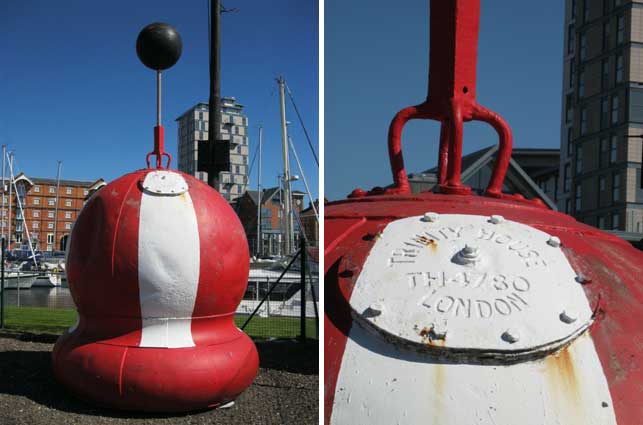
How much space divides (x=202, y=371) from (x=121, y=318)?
0.59m

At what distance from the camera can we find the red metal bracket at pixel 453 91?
2.86 metres

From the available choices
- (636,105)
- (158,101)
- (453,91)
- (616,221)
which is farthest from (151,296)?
(636,105)

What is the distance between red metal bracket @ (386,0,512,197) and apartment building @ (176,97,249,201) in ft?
12.6

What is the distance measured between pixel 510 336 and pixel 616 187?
31110 millimetres

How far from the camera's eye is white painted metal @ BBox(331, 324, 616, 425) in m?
1.78

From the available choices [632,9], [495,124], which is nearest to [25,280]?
[495,124]

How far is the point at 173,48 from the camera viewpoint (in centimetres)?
482

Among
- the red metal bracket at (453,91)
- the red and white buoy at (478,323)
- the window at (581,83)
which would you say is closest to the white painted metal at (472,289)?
the red and white buoy at (478,323)

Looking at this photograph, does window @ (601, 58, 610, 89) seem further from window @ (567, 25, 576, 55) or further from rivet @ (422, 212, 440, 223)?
rivet @ (422, 212, 440, 223)

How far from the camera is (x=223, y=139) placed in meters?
7.44

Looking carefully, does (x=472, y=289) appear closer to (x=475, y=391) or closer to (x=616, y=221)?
(x=475, y=391)

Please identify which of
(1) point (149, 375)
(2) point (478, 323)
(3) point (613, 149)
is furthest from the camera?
(3) point (613, 149)

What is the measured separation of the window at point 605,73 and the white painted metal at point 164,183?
3119 centimetres

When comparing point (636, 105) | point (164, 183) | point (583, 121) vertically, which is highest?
point (636, 105)
